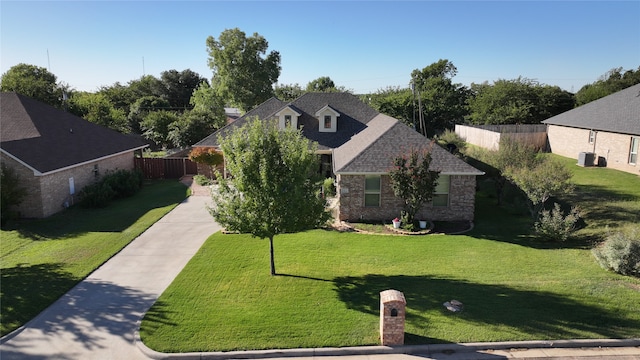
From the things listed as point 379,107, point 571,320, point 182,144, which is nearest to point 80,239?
point 571,320

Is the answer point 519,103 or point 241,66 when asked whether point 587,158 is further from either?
point 241,66

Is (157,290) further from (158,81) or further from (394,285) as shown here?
(158,81)

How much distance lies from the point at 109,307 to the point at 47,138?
55.9 ft

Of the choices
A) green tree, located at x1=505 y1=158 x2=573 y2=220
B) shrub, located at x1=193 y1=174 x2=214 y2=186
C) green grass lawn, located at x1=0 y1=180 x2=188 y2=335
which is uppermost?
green tree, located at x1=505 y1=158 x2=573 y2=220

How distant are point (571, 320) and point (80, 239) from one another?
58.1 feet

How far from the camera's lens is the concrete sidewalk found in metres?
9.44

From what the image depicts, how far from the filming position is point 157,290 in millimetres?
12383

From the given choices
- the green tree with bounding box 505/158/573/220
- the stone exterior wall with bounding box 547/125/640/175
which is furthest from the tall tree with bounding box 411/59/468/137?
the green tree with bounding box 505/158/573/220

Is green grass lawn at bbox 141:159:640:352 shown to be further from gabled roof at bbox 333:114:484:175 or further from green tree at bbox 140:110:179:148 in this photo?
green tree at bbox 140:110:179:148

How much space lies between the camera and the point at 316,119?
3062cm

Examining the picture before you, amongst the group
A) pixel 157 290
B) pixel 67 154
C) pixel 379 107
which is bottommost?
pixel 157 290

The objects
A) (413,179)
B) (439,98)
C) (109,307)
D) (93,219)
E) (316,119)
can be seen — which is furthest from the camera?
(439,98)

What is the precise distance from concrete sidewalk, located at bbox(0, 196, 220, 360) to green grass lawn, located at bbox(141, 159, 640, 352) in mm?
557

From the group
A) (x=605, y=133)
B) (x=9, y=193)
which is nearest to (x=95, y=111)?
(x=9, y=193)
